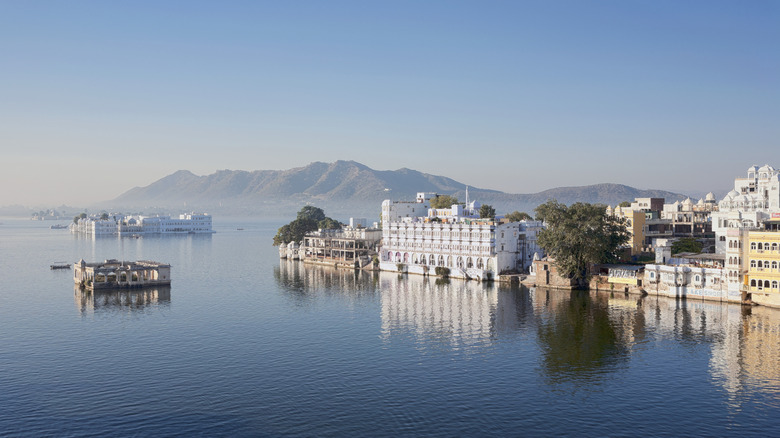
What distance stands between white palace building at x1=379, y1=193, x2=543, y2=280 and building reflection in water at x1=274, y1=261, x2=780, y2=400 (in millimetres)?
6569

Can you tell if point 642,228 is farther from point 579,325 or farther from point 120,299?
point 120,299

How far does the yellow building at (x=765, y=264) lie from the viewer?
62.4m

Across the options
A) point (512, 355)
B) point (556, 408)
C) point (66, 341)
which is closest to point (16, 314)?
point (66, 341)

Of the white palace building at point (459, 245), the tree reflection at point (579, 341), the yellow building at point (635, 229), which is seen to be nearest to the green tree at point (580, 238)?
the tree reflection at point (579, 341)

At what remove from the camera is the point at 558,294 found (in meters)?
76.9

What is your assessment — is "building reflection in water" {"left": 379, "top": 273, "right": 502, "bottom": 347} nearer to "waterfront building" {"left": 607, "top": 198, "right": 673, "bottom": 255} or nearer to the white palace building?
the white palace building

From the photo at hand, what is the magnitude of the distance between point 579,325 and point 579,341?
6396mm

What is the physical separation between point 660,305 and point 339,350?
3732 cm

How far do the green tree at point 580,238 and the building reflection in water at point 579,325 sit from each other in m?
4.11

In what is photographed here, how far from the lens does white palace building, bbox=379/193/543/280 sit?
91.2 m

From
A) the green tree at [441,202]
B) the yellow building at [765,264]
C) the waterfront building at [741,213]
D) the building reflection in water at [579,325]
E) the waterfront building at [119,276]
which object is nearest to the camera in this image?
the building reflection in water at [579,325]

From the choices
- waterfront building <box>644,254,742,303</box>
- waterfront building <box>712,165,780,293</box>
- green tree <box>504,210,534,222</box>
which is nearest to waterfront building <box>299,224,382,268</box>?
green tree <box>504,210,534,222</box>

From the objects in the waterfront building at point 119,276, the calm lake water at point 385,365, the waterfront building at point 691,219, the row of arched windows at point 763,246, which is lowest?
Answer: the calm lake water at point 385,365

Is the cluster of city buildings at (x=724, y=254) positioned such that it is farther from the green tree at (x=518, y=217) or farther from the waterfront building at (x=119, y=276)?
the waterfront building at (x=119, y=276)
